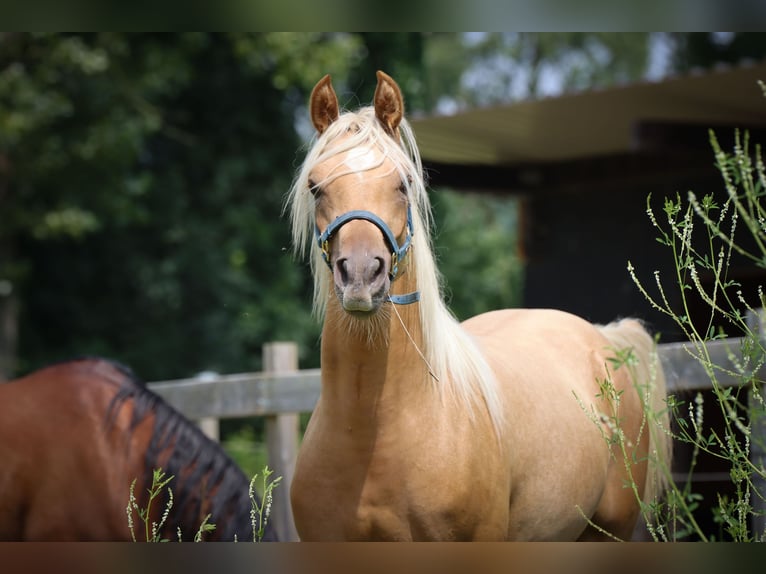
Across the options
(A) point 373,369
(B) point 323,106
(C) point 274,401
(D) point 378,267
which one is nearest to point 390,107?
(B) point 323,106

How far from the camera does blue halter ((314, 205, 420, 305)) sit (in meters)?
2.50

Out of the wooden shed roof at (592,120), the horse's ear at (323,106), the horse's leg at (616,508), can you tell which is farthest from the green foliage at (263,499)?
the wooden shed roof at (592,120)

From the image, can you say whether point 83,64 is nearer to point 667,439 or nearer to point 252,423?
point 252,423

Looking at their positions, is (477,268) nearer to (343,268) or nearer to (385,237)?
(385,237)

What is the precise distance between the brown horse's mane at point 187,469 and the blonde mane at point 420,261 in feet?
3.18

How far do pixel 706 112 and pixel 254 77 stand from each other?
766cm

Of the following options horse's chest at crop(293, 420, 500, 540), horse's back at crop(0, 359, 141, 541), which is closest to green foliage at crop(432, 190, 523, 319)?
horse's back at crop(0, 359, 141, 541)

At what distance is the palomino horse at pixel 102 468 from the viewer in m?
3.48

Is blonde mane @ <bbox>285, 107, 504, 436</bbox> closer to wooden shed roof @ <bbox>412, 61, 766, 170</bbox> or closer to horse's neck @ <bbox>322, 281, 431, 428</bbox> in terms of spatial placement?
horse's neck @ <bbox>322, 281, 431, 428</bbox>

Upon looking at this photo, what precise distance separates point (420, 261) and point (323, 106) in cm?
55

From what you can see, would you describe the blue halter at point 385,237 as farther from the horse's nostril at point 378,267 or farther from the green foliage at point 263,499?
the green foliage at point 263,499

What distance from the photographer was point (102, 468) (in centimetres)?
355

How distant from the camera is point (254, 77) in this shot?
467 inches
